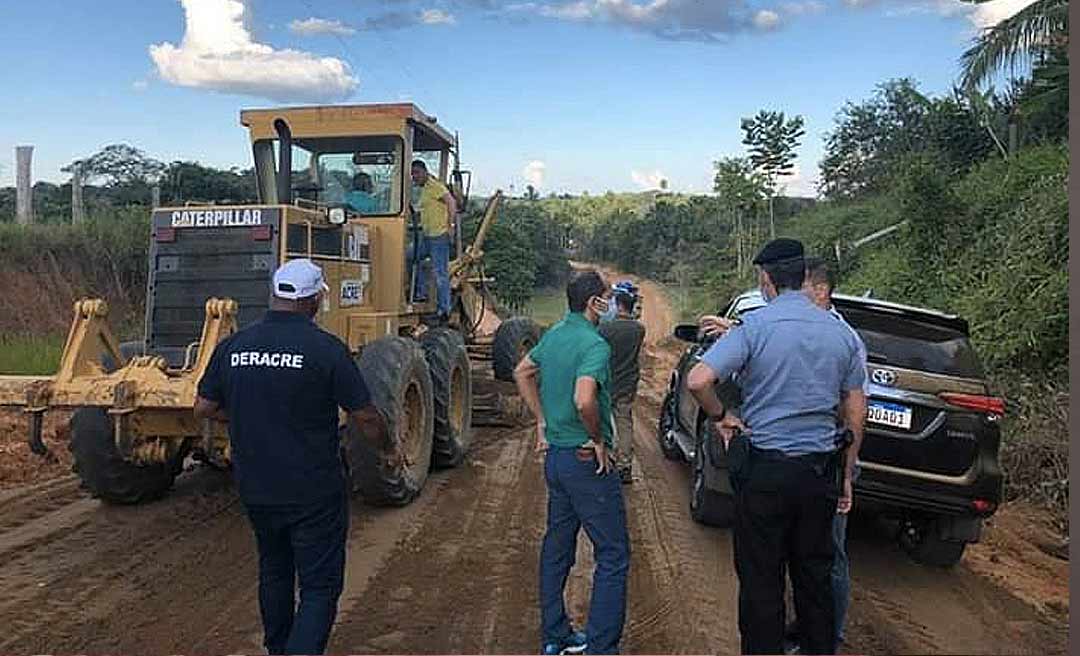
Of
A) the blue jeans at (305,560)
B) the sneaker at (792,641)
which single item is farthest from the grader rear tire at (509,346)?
the blue jeans at (305,560)

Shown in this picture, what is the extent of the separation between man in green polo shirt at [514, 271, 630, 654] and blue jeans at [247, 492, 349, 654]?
39.1 inches

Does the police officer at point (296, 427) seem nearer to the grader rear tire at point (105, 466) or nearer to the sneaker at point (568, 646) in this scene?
the sneaker at point (568, 646)

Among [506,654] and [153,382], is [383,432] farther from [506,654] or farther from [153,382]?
[153,382]

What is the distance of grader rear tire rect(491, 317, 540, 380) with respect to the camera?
39.1ft

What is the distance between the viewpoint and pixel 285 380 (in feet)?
13.2

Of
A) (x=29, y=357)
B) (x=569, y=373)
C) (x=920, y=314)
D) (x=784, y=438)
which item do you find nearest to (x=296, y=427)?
(x=569, y=373)

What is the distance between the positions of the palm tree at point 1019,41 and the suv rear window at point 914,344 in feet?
33.6

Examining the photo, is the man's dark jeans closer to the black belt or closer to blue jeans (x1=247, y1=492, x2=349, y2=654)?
the black belt

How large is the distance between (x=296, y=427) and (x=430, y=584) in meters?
2.12

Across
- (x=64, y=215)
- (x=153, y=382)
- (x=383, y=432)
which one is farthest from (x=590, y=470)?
(x=64, y=215)

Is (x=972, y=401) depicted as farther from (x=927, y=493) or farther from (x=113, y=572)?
(x=113, y=572)

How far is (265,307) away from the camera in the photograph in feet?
24.0

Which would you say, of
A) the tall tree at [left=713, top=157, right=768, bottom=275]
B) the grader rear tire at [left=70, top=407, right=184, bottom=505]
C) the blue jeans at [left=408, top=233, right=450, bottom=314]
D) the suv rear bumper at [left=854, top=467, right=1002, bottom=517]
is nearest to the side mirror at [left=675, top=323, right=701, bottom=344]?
the suv rear bumper at [left=854, top=467, right=1002, bottom=517]

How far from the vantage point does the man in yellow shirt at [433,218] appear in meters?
9.43
